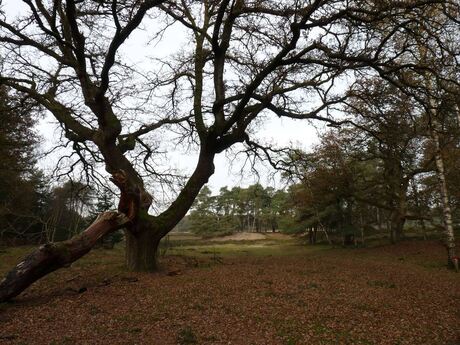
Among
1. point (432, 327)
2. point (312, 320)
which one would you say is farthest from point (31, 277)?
point (432, 327)

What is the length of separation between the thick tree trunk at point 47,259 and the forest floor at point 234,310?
0.44m

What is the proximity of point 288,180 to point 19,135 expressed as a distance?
53.6 feet

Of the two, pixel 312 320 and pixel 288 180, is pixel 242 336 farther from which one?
pixel 288 180

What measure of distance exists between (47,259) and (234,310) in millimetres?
4329

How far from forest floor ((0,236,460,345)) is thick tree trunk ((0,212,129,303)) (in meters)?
0.44

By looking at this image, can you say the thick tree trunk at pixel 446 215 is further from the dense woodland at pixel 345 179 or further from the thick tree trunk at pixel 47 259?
the thick tree trunk at pixel 47 259

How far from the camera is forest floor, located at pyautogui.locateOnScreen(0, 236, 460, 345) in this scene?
5586mm

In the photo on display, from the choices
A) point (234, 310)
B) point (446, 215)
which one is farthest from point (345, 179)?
point (234, 310)

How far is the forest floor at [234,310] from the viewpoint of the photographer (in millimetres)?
Result: 5586

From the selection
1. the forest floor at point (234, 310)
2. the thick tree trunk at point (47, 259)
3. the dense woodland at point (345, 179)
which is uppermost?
the dense woodland at point (345, 179)

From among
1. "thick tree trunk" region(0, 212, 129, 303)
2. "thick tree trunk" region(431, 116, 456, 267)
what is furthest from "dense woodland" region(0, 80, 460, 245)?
"thick tree trunk" region(0, 212, 129, 303)

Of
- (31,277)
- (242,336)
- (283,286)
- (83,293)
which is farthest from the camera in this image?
(283,286)

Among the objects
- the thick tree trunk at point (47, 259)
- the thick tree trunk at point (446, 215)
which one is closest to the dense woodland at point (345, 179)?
the thick tree trunk at point (446, 215)

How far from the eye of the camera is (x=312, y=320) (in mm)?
6336
